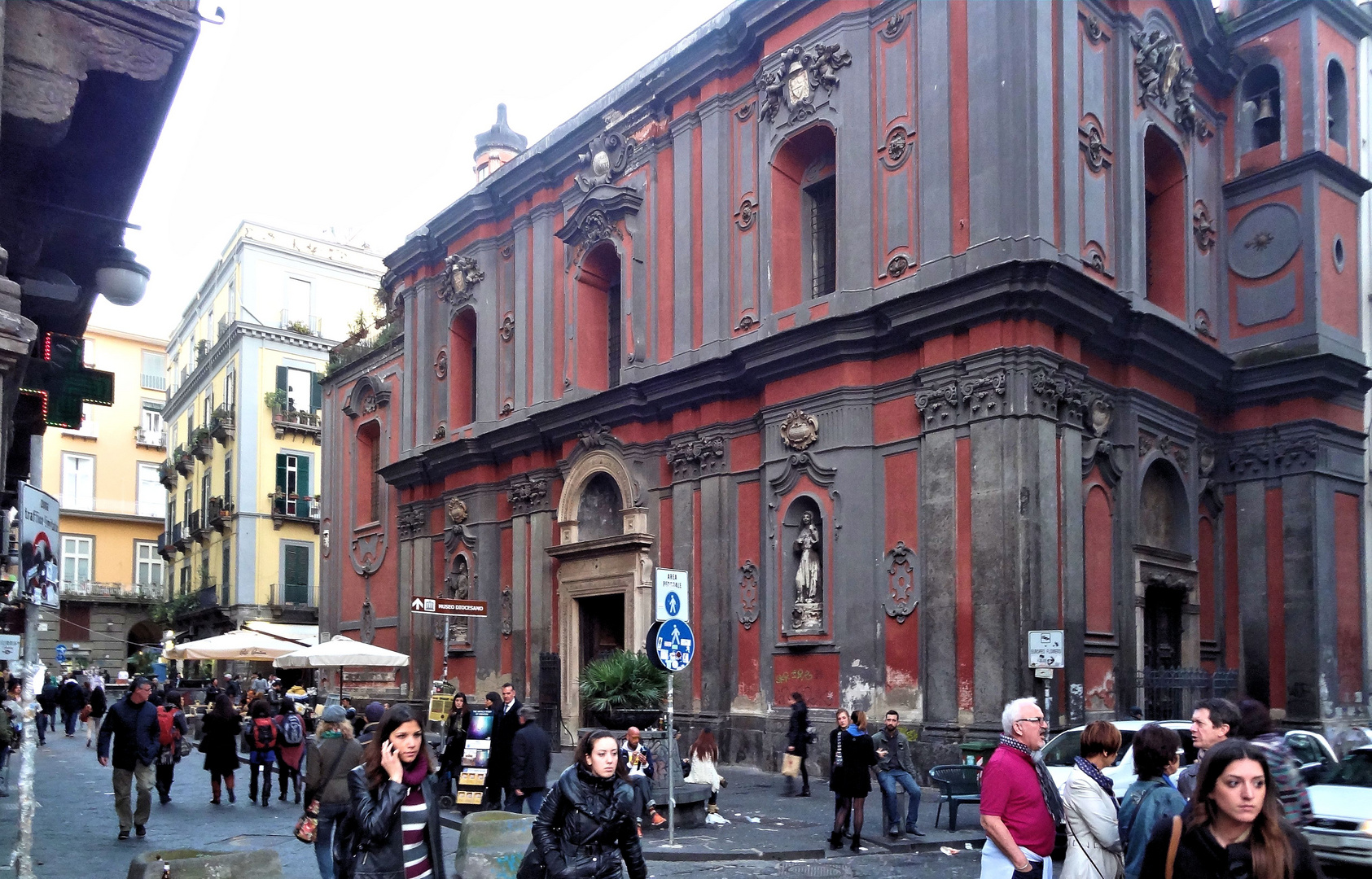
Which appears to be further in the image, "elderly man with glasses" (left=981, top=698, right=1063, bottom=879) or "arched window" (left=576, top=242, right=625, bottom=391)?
"arched window" (left=576, top=242, right=625, bottom=391)

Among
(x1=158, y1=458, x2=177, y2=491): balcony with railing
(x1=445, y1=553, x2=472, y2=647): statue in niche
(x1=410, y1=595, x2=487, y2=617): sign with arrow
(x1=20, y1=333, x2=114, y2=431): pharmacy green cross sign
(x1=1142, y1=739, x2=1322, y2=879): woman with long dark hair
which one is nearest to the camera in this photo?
(x1=1142, y1=739, x2=1322, y2=879): woman with long dark hair

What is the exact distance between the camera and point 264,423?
47188 millimetres

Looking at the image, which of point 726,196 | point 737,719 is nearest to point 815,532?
point 737,719

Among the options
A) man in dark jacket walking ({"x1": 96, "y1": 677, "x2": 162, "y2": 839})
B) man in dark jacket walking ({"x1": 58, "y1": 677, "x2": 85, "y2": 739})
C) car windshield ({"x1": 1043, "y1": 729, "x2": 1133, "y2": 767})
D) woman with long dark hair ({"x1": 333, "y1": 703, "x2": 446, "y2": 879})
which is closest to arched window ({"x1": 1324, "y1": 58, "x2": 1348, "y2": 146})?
car windshield ({"x1": 1043, "y1": 729, "x2": 1133, "y2": 767})

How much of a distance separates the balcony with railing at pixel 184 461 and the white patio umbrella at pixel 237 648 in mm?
28737

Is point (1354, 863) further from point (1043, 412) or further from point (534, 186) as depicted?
point (534, 186)

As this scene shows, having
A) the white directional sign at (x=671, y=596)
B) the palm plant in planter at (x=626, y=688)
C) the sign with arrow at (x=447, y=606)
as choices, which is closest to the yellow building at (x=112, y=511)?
the sign with arrow at (x=447, y=606)

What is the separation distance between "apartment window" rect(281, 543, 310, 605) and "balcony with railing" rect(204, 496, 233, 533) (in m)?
2.34

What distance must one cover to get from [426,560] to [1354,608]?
2012 cm

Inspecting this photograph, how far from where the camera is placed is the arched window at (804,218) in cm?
2183

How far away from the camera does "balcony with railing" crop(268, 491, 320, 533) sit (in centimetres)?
4681

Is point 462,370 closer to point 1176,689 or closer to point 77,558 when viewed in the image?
point 1176,689

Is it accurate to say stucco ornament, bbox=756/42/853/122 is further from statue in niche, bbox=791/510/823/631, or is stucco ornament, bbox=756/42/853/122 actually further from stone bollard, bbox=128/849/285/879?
stone bollard, bbox=128/849/285/879

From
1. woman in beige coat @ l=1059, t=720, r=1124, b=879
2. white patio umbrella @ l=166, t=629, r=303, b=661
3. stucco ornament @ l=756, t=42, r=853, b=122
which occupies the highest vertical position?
stucco ornament @ l=756, t=42, r=853, b=122
